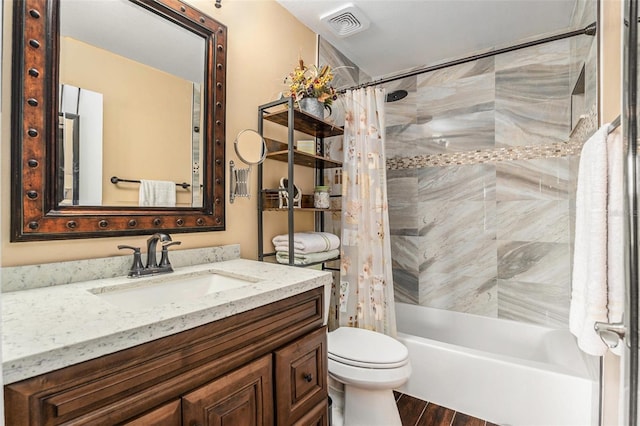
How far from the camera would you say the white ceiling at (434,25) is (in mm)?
1885

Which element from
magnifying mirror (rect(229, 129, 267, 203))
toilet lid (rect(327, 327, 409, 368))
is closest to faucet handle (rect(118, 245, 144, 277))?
magnifying mirror (rect(229, 129, 267, 203))

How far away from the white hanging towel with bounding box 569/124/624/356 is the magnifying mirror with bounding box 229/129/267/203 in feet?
4.52

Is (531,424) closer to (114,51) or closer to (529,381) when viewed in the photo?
(529,381)

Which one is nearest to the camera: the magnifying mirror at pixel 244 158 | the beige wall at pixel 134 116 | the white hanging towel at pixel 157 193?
the beige wall at pixel 134 116

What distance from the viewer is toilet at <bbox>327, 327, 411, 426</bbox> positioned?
4.78ft

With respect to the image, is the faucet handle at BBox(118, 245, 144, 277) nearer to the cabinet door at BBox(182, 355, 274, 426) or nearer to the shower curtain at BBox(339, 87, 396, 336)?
the cabinet door at BBox(182, 355, 274, 426)

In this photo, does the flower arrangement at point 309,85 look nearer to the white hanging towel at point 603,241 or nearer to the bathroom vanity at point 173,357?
the bathroom vanity at point 173,357

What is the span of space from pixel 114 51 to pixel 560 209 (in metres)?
2.65

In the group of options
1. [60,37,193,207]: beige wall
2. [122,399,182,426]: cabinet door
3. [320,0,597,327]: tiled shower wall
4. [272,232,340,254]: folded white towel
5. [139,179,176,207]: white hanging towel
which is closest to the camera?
[122,399,182,426]: cabinet door

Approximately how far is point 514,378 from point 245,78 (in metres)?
2.14

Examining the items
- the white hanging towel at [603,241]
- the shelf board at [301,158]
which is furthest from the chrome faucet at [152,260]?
the white hanging towel at [603,241]

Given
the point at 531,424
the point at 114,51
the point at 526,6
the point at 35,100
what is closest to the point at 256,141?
the point at 114,51

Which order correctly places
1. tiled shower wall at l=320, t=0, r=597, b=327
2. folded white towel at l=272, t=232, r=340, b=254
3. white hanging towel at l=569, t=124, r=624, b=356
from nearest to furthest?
white hanging towel at l=569, t=124, r=624, b=356 < folded white towel at l=272, t=232, r=340, b=254 < tiled shower wall at l=320, t=0, r=597, b=327

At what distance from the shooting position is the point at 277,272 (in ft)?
4.06
